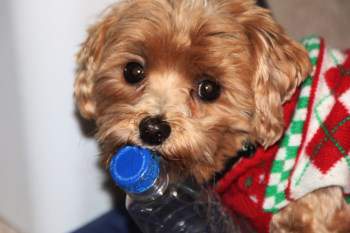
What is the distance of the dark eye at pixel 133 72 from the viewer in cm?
245

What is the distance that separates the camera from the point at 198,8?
241 cm

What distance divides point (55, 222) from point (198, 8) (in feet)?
3.83

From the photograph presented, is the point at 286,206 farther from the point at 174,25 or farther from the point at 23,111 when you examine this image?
the point at 23,111

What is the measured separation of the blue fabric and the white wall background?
5cm

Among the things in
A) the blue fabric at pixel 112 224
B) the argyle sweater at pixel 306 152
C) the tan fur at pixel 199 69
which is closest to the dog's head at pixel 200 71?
the tan fur at pixel 199 69

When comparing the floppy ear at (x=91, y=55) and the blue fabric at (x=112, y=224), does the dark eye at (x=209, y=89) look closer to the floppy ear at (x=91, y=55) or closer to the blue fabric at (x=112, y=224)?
the floppy ear at (x=91, y=55)

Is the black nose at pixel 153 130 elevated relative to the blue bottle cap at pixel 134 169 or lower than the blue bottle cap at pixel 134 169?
elevated

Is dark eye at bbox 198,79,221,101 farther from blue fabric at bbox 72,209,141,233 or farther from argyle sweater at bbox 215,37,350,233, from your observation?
blue fabric at bbox 72,209,141,233

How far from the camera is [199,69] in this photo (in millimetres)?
2359

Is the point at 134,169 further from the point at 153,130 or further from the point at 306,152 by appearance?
Answer: the point at 306,152

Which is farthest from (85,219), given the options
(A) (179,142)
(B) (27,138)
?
(A) (179,142)

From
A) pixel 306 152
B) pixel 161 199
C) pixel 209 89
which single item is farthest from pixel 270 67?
pixel 161 199

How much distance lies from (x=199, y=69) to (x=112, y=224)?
1.08 meters

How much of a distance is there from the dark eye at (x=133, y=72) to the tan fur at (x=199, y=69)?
0.06 ft
